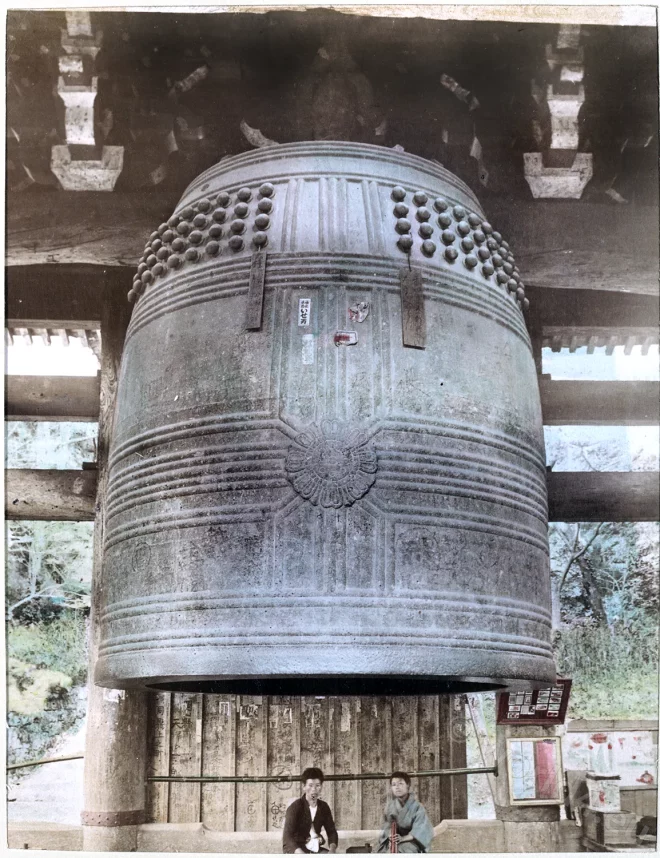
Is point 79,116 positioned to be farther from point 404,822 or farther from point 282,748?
point 404,822

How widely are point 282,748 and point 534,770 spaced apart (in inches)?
47.0

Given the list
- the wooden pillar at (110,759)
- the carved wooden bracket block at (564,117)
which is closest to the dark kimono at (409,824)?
the wooden pillar at (110,759)

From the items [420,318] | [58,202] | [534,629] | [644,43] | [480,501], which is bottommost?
[534,629]

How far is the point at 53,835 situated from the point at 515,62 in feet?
12.6

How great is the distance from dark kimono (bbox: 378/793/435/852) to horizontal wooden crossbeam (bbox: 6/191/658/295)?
234 centimetres

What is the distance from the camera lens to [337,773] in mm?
3971

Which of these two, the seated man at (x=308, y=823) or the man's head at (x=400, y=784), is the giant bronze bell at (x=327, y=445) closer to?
the seated man at (x=308, y=823)

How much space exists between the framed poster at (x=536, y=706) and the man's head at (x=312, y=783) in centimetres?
94

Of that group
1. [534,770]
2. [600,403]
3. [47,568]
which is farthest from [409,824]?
[600,403]

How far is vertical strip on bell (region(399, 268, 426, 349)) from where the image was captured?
8.73ft

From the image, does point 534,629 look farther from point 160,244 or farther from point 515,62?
point 515,62

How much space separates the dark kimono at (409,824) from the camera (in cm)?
325

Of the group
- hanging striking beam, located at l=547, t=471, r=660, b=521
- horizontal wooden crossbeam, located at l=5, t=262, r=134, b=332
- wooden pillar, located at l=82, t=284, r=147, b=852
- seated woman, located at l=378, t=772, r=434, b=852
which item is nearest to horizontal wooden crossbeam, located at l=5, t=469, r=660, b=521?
hanging striking beam, located at l=547, t=471, r=660, b=521

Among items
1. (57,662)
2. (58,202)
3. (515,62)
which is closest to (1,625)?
(57,662)
